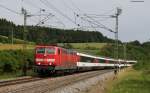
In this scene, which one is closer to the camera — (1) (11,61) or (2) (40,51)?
(2) (40,51)

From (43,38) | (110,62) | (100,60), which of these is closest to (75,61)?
(43,38)

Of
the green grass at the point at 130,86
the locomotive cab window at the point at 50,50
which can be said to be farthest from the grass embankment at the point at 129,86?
the locomotive cab window at the point at 50,50

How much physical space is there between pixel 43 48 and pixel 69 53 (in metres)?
8.14

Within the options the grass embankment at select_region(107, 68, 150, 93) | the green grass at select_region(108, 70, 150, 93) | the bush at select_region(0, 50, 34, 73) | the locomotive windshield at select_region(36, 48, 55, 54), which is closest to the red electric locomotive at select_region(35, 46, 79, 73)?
the locomotive windshield at select_region(36, 48, 55, 54)

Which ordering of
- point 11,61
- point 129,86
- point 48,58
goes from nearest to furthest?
point 129,86
point 48,58
point 11,61

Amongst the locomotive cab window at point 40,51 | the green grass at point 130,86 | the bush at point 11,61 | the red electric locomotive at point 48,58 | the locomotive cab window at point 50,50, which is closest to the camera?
the green grass at point 130,86

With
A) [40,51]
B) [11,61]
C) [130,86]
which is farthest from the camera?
[11,61]

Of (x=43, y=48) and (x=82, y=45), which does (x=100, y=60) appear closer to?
(x=82, y=45)

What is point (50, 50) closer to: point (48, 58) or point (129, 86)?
point (48, 58)

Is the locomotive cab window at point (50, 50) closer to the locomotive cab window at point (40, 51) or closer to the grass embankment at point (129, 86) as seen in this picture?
the locomotive cab window at point (40, 51)

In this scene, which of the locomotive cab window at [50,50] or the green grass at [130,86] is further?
the locomotive cab window at [50,50]

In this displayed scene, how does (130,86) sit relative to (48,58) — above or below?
below

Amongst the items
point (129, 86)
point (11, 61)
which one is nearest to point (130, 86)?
point (129, 86)

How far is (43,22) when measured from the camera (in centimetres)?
5828
